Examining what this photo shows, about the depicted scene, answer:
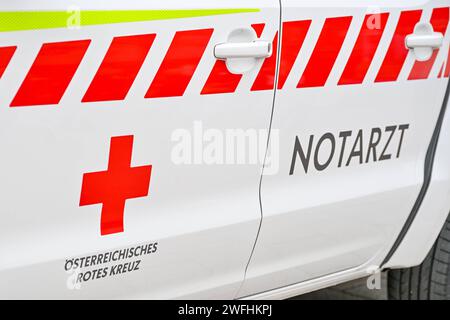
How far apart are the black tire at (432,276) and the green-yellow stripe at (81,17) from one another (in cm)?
120

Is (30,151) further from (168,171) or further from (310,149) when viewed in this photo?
(310,149)

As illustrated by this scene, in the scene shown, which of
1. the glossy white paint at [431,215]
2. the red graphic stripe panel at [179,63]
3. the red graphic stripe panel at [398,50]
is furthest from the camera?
the glossy white paint at [431,215]

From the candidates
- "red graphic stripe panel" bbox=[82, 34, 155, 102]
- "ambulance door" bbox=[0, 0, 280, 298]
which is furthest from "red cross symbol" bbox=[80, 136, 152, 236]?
"red graphic stripe panel" bbox=[82, 34, 155, 102]

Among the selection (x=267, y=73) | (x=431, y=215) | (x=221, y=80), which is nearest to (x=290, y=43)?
(x=267, y=73)

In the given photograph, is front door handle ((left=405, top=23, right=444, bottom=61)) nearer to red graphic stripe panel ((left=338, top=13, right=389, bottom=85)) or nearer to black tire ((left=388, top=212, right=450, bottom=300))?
red graphic stripe panel ((left=338, top=13, right=389, bottom=85))

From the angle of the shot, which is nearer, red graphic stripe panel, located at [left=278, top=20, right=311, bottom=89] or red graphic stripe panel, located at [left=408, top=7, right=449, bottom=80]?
red graphic stripe panel, located at [left=278, top=20, right=311, bottom=89]

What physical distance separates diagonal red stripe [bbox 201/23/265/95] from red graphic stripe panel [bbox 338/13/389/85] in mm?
345

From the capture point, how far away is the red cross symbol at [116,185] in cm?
178

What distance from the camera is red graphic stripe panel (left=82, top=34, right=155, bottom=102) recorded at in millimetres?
1739

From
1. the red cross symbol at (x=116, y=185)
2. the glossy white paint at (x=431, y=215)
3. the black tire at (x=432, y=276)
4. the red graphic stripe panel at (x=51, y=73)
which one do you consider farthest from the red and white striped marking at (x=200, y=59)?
the black tire at (x=432, y=276)

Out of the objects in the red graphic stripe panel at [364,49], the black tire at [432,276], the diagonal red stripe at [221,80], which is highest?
the red graphic stripe panel at [364,49]

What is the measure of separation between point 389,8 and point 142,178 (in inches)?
35.1

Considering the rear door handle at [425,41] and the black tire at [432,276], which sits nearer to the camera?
the rear door handle at [425,41]

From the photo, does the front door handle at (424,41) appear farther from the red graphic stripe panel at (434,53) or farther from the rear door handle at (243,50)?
the rear door handle at (243,50)
